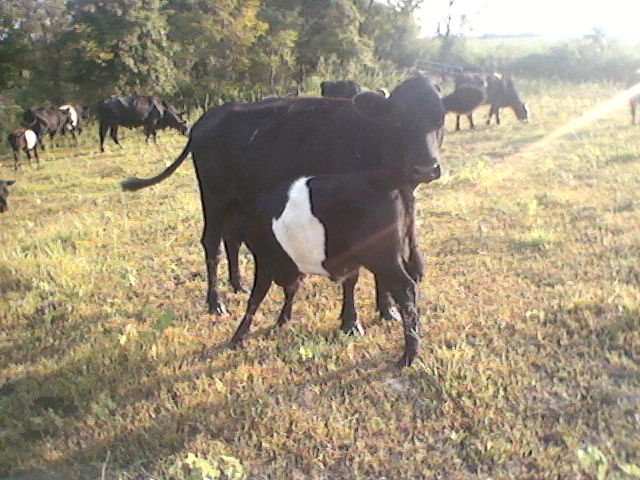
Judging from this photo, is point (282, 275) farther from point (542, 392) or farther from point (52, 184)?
point (52, 184)

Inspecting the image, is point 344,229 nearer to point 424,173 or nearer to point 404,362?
point 424,173

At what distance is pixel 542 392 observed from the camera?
308 centimetres

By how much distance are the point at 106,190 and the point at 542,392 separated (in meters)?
8.67

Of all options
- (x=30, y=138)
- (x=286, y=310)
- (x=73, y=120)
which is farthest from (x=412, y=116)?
(x=73, y=120)

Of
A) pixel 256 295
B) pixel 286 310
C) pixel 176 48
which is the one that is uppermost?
pixel 176 48

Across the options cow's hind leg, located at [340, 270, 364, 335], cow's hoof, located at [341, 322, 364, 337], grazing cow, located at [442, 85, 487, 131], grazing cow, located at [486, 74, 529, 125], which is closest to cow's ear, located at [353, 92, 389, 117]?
grazing cow, located at [442, 85, 487, 131]

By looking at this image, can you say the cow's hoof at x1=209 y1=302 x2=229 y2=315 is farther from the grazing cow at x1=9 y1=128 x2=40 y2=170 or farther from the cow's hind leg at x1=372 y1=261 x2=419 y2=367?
the grazing cow at x1=9 y1=128 x2=40 y2=170

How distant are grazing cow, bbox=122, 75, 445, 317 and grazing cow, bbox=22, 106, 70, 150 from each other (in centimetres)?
1254

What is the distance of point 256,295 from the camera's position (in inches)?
148

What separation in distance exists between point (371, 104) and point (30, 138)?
13000mm

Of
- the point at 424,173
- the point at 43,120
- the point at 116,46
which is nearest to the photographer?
the point at 424,173

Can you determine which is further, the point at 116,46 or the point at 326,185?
the point at 116,46

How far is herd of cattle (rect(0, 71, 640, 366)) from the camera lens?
3.35 metres

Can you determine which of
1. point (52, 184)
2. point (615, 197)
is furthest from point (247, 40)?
point (615, 197)
